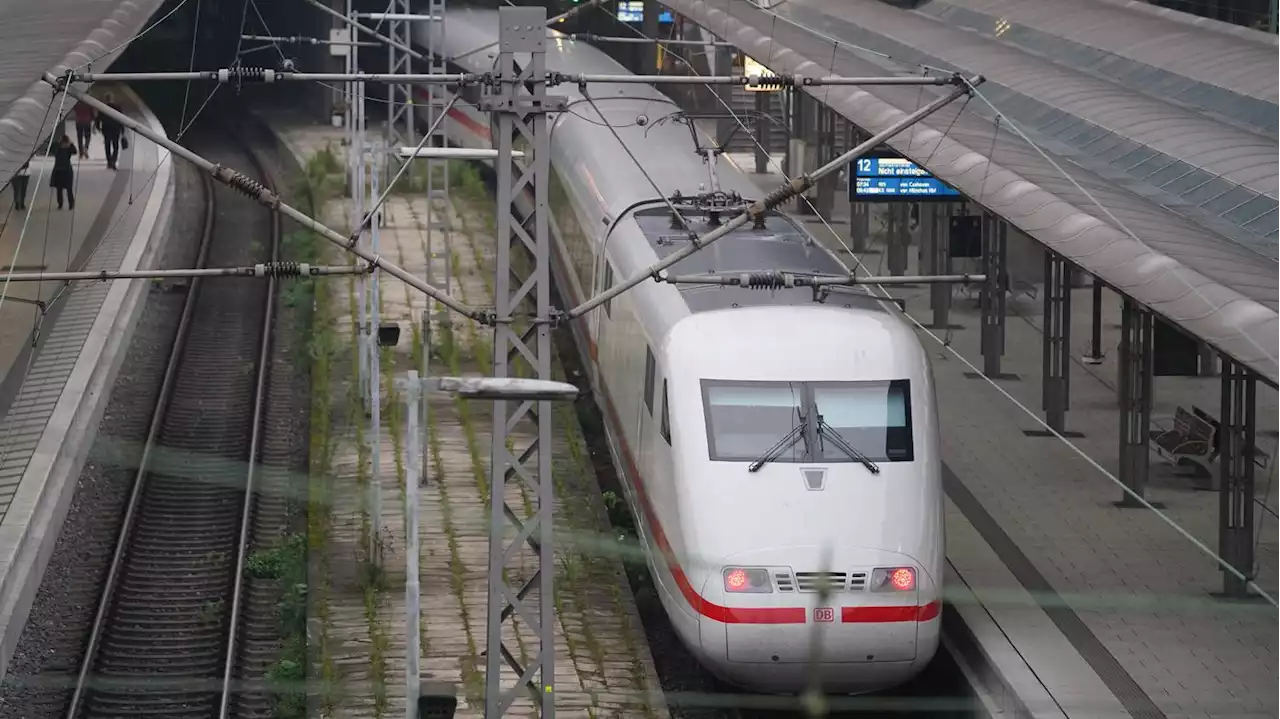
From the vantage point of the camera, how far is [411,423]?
10023 mm

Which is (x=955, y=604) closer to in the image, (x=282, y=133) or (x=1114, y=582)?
(x=1114, y=582)

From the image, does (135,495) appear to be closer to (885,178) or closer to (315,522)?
(315,522)

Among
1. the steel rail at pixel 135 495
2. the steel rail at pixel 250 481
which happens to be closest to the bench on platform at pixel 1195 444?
the steel rail at pixel 250 481

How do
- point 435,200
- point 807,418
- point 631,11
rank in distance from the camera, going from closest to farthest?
1. point 807,418
2. point 435,200
3. point 631,11

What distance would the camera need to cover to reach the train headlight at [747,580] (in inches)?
487

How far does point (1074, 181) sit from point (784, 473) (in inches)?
132

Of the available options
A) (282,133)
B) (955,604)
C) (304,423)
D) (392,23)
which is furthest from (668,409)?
(282,133)

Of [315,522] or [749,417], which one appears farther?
[315,522]

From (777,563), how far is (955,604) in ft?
8.49

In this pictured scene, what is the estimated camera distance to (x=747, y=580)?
12.4 metres

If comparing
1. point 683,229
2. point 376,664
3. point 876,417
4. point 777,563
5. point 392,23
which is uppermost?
point 392,23

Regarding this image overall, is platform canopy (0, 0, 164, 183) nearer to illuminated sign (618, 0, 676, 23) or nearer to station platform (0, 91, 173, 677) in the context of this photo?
station platform (0, 91, 173, 677)

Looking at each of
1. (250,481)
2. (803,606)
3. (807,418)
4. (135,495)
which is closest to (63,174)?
(250,481)

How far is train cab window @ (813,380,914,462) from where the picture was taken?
13.0m
